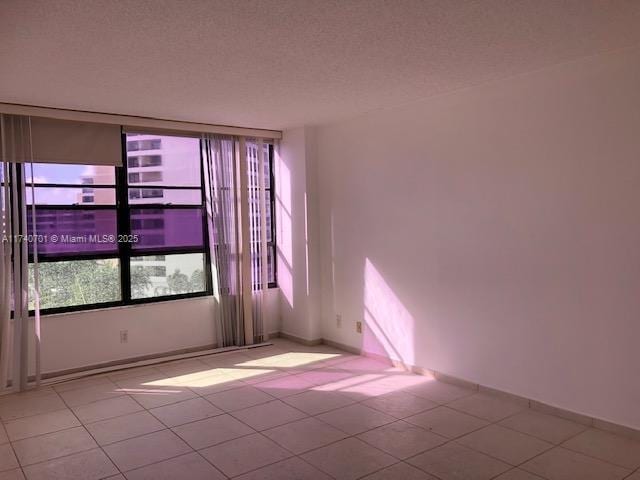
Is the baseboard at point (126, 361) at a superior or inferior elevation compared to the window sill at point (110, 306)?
inferior

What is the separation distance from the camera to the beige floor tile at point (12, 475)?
3.03 meters

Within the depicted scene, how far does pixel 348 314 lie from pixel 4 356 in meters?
3.14

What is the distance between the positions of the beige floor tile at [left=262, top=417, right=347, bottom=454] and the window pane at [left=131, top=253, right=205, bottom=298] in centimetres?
244

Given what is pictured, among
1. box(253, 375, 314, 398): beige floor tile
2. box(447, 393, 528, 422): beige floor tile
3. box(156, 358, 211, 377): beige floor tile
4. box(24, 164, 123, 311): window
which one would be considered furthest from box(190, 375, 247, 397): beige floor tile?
box(447, 393, 528, 422): beige floor tile

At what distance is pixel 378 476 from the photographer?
2.96m

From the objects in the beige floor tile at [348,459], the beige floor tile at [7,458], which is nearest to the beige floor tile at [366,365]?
the beige floor tile at [348,459]

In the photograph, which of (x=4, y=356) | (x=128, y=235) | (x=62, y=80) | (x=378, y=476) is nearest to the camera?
(x=378, y=476)

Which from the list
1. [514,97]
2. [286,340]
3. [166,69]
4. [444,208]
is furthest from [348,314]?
[166,69]

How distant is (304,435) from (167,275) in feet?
8.88

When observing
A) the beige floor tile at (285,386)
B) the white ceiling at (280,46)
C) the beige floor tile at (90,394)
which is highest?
the white ceiling at (280,46)

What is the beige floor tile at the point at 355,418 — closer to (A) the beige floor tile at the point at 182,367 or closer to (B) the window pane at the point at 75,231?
(A) the beige floor tile at the point at 182,367

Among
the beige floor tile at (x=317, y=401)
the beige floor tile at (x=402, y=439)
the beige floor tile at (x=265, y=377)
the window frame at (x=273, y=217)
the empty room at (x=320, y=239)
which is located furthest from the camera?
the window frame at (x=273, y=217)

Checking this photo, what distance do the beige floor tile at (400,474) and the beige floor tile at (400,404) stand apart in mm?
766

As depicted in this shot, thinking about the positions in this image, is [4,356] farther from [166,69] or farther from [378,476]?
[378,476]
